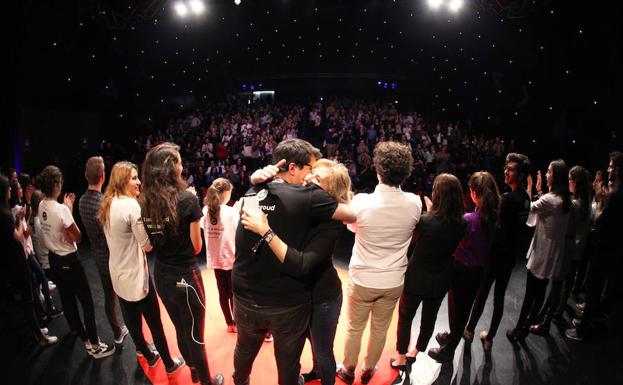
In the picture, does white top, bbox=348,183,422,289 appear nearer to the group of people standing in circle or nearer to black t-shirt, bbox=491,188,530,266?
the group of people standing in circle

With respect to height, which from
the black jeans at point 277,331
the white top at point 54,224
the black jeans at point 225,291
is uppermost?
the white top at point 54,224

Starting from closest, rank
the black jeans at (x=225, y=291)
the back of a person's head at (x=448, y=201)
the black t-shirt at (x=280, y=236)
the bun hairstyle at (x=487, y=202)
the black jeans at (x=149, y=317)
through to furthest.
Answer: the black t-shirt at (x=280, y=236) < the back of a person's head at (x=448, y=201) < the black jeans at (x=149, y=317) < the bun hairstyle at (x=487, y=202) < the black jeans at (x=225, y=291)

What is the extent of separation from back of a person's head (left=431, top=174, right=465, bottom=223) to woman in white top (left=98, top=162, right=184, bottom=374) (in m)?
2.21

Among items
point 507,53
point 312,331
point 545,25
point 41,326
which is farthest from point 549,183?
point 507,53

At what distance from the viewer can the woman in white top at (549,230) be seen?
3.32 meters

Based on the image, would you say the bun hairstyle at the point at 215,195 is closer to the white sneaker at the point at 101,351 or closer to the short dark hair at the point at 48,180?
the short dark hair at the point at 48,180

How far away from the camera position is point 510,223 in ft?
10.7

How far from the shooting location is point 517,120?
1085cm

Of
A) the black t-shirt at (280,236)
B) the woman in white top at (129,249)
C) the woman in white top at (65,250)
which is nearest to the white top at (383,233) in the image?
the black t-shirt at (280,236)

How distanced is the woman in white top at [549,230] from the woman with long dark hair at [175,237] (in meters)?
3.11

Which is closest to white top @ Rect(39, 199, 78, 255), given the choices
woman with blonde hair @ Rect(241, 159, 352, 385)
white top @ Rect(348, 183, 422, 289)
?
woman with blonde hair @ Rect(241, 159, 352, 385)

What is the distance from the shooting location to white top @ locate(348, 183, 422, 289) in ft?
8.18

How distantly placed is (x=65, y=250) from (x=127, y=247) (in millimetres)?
881

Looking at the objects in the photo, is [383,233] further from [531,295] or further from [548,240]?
[531,295]
